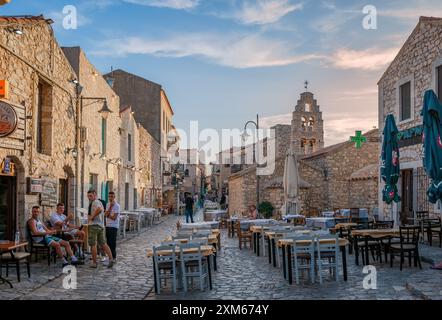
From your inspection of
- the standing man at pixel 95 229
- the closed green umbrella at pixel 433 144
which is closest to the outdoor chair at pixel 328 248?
the closed green umbrella at pixel 433 144

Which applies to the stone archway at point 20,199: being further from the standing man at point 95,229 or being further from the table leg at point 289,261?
the table leg at point 289,261

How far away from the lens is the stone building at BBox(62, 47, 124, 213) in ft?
54.0

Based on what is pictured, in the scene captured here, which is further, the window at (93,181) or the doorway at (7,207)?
the window at (93,181)

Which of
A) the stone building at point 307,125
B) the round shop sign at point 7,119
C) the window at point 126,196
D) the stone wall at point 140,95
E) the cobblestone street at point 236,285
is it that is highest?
the stone wall at point 140,95

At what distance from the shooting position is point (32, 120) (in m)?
12.3

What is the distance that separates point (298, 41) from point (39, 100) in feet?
23.2

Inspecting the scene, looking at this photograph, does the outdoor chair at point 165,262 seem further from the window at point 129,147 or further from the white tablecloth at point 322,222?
the window at point 129,147

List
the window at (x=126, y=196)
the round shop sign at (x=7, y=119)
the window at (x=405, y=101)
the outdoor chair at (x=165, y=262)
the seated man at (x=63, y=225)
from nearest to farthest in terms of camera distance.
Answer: the outdoor chair at (x=165, y=262) → the round shop sign at (x=7, y=119) → the seated man at (x=63, y=225) → the window at (x=405, y=101) → the window at (x=126, y=196)

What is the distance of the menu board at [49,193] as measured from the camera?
507 inches

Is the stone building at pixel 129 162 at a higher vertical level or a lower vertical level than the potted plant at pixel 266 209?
higher

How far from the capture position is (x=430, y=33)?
51.9 feet

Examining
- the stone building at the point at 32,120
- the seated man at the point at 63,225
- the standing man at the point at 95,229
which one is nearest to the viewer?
the stone building at the point at 32,120

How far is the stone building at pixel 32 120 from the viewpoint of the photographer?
11.0 m
